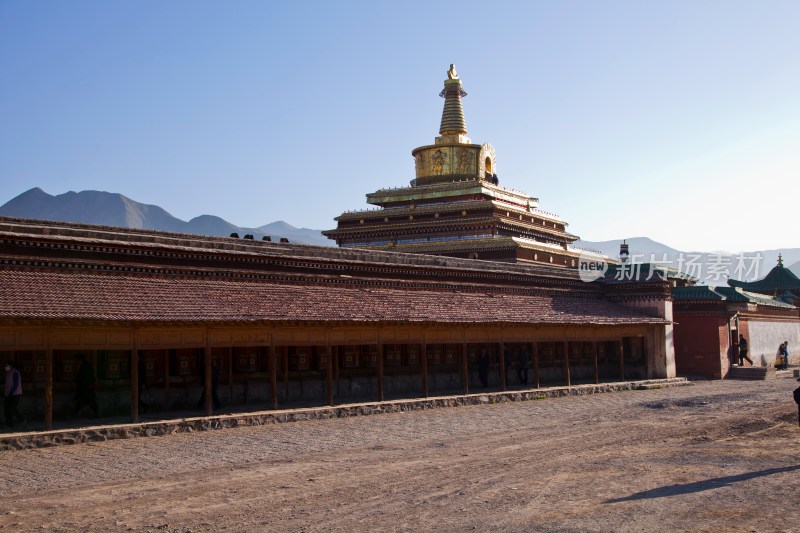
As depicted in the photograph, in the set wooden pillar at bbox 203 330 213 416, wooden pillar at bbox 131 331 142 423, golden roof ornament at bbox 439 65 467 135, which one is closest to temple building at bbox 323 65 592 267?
golden roof ornament at bbox 439 65 467 135

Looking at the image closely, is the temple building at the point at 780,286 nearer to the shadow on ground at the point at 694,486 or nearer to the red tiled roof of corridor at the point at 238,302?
the red tiled roof of corridor at the point at 238,302

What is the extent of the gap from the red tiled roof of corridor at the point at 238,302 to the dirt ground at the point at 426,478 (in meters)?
2.97

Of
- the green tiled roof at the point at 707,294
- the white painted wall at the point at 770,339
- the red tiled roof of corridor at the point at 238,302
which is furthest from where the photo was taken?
the white painted wall at the point at 770,339

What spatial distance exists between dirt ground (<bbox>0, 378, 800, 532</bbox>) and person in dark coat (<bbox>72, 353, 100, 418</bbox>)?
Answer: 10.4 ft

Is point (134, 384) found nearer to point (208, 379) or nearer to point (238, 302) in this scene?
point (208, 379)

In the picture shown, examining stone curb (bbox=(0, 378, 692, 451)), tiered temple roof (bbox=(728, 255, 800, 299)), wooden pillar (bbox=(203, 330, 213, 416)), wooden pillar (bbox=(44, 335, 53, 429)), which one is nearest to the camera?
stone curb (bbox=(0, 378, 692, 451))

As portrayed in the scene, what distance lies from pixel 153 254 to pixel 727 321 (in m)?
29.1

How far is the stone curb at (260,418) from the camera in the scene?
19.2 metres

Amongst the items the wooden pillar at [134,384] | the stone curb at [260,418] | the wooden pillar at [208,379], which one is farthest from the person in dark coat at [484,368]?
the wooden pillar at [134,384]

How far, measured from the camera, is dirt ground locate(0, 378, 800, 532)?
1259 cm

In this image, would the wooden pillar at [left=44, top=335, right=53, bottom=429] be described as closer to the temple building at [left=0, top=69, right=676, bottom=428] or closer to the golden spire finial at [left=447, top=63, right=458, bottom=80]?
the temple building at [left=0, top=69, right=676, bottom=428]

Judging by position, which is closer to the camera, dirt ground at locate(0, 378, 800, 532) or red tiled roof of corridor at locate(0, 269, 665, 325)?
dirt ground at locate(0, 378, 800, 532)

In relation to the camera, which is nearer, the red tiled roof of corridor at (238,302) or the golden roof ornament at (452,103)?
the red tiled roof of corridor at (238,302)

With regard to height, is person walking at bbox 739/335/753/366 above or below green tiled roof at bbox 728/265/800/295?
below
